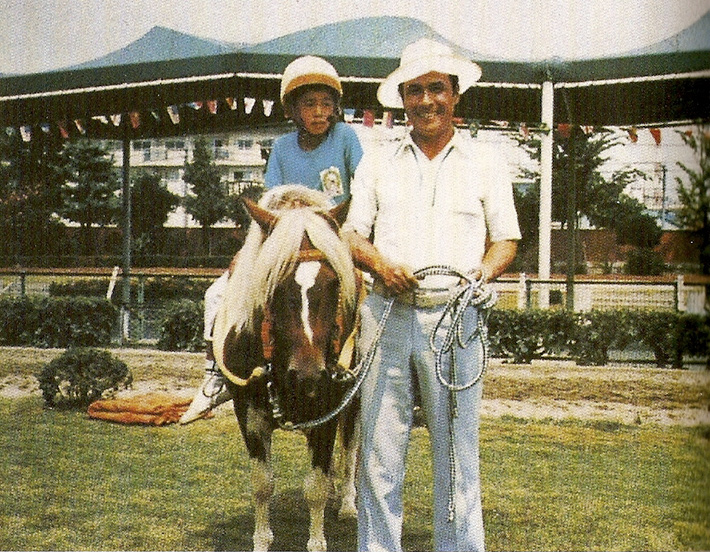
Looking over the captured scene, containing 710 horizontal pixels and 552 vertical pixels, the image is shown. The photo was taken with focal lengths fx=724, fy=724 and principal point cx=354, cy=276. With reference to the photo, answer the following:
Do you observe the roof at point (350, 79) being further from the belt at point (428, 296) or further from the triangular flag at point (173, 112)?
the belt at point (428, 296)

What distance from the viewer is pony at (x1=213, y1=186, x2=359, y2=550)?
2678mm

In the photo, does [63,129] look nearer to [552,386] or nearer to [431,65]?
[431,65]

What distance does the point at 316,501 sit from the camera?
318 centimetres

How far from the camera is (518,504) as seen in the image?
339cm

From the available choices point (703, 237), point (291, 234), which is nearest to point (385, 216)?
point (291, 234)

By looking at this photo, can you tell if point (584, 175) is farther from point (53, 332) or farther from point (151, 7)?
point (53, 332)

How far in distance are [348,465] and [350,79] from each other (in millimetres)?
1888

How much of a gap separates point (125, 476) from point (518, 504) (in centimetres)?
191

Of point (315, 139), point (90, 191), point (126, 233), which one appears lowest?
point (126, 233)

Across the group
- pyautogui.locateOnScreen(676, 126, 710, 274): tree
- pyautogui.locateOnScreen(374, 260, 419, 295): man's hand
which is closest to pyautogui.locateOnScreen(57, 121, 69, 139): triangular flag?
pyautogui.locateOnScreen(374, 260, 419, 295): man's hand

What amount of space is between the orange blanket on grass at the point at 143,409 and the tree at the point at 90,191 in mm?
809

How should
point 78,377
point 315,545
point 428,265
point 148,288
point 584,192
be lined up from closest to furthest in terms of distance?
point 428,265, point 315,545, point 584,192, point 78,377, point 148,288

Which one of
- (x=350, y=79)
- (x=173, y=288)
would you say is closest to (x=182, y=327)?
(x=173, y=288)

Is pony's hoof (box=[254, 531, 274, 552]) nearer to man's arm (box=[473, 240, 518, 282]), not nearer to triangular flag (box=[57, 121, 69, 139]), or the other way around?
man's arm (box=[473, 240, 518, 282])
